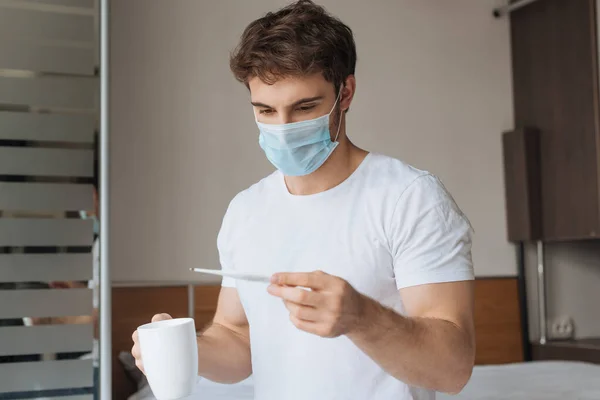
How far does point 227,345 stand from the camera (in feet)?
4.79

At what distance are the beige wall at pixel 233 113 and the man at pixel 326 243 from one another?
1526mm

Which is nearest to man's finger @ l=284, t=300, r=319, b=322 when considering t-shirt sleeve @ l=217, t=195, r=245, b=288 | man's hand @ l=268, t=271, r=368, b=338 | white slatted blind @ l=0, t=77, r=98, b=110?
man's hand @ l=268, t=271, r=368, b=338

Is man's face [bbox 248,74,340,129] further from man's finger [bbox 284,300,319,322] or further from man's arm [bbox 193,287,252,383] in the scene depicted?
man's finger [bbox 284,300,319,322]

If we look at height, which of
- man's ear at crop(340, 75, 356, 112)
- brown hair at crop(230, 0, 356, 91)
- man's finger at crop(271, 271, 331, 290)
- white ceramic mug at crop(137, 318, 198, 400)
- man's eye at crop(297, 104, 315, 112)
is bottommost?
white ceramic mug at crop(137, 318, 198, 400)

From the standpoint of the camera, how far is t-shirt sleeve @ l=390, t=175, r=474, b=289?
122 cm

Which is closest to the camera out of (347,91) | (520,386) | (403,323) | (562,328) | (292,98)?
(403,323)

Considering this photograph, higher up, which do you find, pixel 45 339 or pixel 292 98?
pixel 292 98

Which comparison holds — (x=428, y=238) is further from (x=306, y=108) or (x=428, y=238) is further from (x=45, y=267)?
(x=45, y=267)

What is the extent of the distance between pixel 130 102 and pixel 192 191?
1.40 ft

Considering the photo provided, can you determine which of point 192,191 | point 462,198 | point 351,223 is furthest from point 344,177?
point 462,198

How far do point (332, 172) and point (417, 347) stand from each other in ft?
1.43

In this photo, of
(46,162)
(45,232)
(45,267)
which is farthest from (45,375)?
(46,162)

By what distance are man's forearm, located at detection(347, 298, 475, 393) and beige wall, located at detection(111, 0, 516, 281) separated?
1969 millimetres

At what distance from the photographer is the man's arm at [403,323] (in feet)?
3.21
